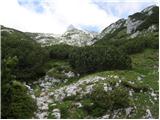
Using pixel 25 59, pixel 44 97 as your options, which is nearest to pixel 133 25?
pixel 25 59

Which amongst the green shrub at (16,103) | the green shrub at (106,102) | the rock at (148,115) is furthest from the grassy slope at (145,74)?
the green shrub at (16,103)

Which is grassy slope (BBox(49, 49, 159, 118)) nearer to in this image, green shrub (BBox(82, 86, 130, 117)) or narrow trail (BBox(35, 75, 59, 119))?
green shrub (BBox(82, 86, 130, 117))

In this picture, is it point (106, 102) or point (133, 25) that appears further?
point (133, 25)

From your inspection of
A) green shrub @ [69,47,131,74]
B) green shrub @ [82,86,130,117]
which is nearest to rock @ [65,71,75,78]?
green shrub @ [69,47,131,74]

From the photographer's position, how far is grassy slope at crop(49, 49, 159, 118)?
71.4 feet

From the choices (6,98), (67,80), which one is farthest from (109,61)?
(6,98)

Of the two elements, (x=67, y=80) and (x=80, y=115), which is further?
(x=67, y=80)

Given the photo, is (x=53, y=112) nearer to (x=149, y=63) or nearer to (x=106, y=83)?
(x=106, y=83)

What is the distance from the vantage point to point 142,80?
26.8 meters

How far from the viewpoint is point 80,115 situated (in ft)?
70.4

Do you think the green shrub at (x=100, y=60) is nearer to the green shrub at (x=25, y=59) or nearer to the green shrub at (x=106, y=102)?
the green shrub at (x=25, y=59)

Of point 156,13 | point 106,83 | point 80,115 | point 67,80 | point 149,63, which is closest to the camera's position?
point 80,115

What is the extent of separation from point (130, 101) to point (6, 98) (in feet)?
23.9

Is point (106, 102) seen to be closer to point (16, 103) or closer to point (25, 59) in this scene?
point (16, 103)
